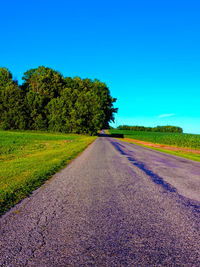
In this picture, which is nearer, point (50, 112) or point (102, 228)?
point (102, 228)

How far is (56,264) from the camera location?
76.2 inches

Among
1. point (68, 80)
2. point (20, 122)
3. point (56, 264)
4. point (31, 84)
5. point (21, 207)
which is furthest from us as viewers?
point (68, 80)

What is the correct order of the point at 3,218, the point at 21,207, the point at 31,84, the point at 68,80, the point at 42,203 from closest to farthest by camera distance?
the point at 3,218, the point at 21,207, the point at 42,203, the point at 31,84, the point at 68,80

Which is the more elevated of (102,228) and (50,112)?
(50,112)

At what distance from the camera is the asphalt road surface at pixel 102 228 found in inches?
81.3

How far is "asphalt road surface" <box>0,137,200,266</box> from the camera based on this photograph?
6.77ft

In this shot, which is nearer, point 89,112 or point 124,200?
point 124,200

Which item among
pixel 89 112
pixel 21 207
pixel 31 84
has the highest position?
pixel 31 84

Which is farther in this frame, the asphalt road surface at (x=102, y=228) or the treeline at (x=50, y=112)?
the treeline at (x=50, y=112)

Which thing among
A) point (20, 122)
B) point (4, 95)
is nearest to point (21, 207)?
point (20, 122)

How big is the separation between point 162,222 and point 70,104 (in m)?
50.9

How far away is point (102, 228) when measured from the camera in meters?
2.74

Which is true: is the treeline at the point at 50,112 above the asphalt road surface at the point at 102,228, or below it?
above

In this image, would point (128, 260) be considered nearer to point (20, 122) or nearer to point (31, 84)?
point (20, 122)
